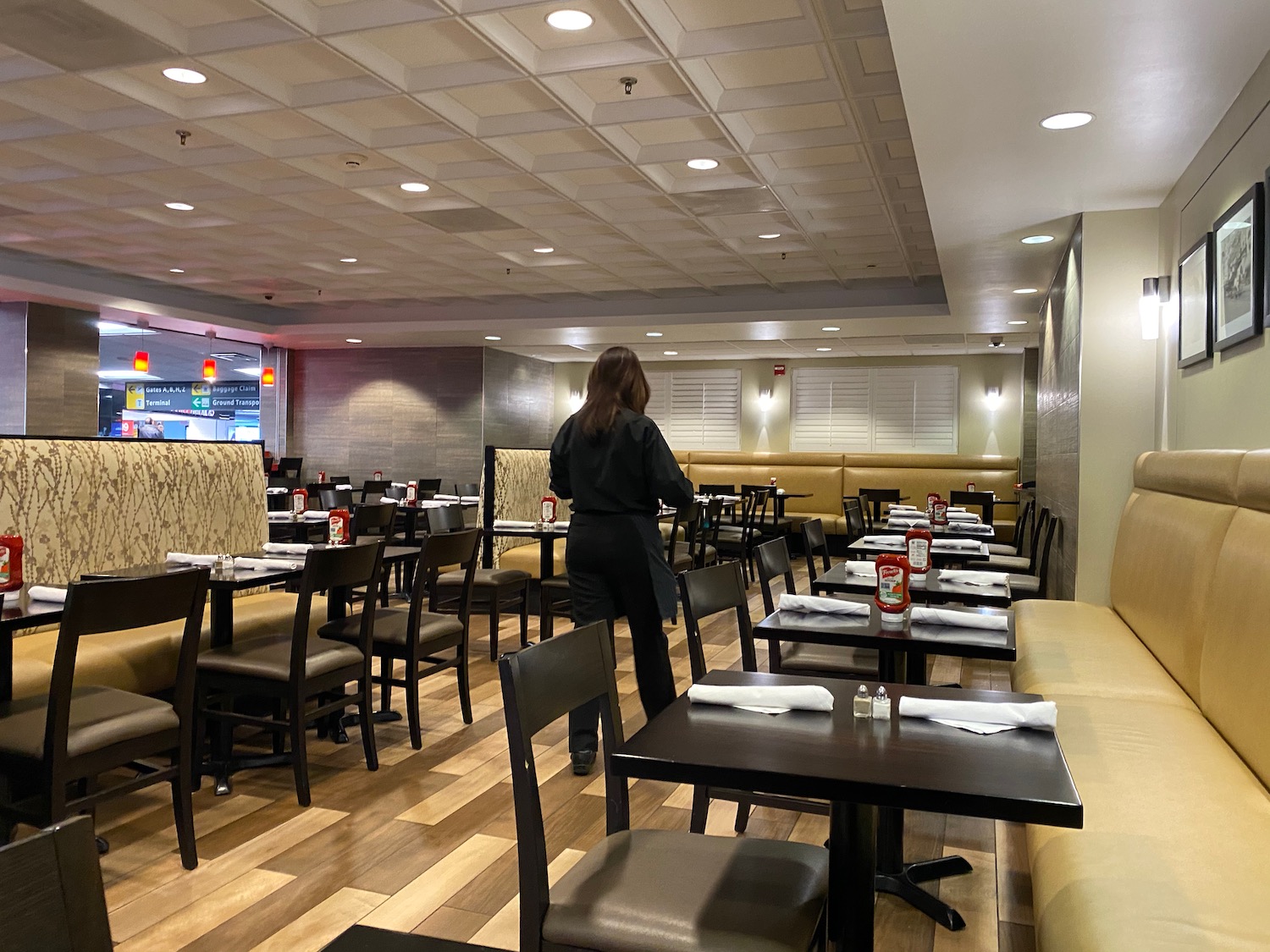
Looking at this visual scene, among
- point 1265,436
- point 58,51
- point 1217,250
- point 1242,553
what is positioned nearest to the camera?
point 1242,553

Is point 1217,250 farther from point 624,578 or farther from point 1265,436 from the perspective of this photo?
point 624,578

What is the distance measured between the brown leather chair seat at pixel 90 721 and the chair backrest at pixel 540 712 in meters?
1.48

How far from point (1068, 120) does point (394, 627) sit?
3.46m

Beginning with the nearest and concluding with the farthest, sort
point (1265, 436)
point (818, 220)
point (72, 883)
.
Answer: point (72, 883) → point (1265, 436) → point (818, 220)

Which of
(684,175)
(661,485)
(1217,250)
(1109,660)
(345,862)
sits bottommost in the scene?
(345,862)

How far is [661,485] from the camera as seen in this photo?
3480mm

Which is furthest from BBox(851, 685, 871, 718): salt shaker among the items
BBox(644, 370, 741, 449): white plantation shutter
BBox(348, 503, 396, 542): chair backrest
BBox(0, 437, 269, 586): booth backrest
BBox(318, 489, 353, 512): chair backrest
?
BBox(644, 370, 741, 449): white plantation shutter

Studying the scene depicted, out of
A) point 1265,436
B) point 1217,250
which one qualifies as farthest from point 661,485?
point 1217,250

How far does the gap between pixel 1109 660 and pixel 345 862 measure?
266 centimetres

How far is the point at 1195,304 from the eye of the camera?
A: 4.36 m

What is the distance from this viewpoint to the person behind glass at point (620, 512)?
350 centimetres

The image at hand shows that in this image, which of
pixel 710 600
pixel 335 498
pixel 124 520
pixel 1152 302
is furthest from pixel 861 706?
pixel 335 498

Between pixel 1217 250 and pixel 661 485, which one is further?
pixel 1217 250

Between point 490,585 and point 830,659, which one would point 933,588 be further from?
point 490,585
